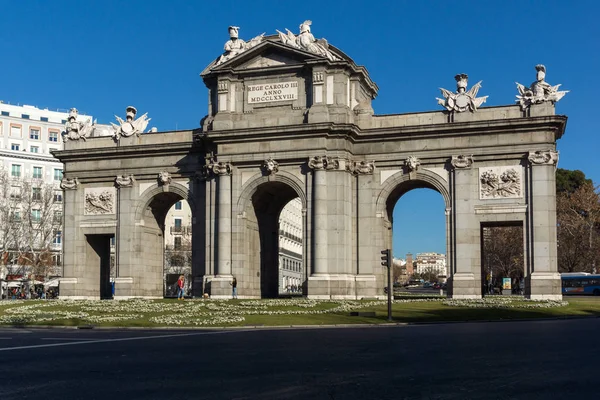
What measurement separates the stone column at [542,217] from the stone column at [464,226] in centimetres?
371

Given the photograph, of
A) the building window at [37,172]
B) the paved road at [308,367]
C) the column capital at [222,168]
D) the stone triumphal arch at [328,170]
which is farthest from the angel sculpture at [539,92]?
the building window at [37,172]

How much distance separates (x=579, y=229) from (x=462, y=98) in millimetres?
46718

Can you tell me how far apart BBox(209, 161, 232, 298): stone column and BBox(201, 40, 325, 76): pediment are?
736 centimetres

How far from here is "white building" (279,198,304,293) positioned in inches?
4906

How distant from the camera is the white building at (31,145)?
4663 inches

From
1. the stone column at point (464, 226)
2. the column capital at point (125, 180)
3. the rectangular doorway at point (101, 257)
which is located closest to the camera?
the stone column at point (464, 226)

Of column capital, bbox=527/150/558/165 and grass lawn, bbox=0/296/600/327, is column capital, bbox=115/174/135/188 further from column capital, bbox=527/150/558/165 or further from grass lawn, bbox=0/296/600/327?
column capital, bbox=527/150/558/165

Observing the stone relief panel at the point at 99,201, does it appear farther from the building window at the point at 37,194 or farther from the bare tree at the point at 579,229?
the bare tree at the point at 579,229

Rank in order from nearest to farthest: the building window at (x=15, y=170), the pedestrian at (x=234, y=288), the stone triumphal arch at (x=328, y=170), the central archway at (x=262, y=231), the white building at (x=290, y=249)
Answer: the stone triumphal arch at (x=328, y=170)
the pedestrian at (x=234, y=288)
the central archway at (x=262, y=231)
the building window at (x=15, y=170)
the white building at (x=290, y=249)

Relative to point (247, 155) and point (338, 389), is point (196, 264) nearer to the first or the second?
point (247, 155)

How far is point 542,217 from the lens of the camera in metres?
53.3

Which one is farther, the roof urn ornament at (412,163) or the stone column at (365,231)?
the stone column at (365,231)

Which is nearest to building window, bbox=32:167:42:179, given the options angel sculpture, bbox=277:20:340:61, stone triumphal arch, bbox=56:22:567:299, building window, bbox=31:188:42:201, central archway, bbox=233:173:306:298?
building window, bbox=31:188:42:201

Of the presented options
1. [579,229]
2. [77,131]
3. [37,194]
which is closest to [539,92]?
[77,131]
